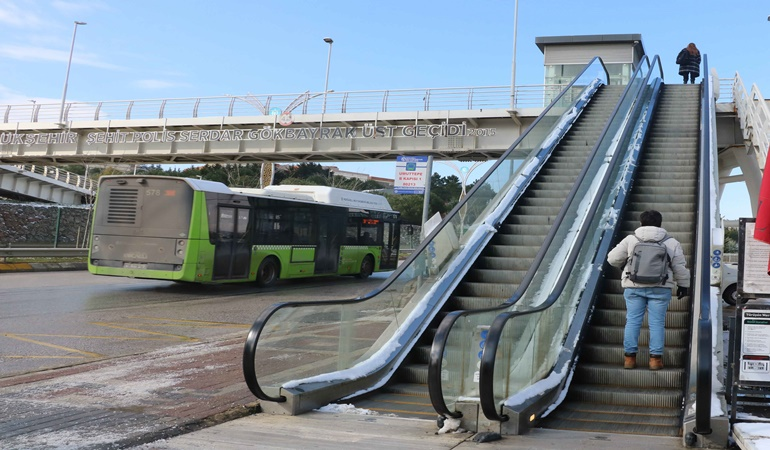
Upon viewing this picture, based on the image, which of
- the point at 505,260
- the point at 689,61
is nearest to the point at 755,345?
the point at 505,260

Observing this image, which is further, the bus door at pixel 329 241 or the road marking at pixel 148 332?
the bus door at pixel 329 241

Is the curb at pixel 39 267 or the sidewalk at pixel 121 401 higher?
the curb at pixel 39 267

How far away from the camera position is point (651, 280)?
6883 mm

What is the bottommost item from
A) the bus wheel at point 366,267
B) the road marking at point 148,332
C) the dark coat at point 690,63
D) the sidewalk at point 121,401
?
the sidewalk at point 121,401

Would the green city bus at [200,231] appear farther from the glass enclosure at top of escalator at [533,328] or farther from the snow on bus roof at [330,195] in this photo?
the glass enclosure at top of escalator at [533,328]

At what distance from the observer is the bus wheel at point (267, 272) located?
64.6 ft

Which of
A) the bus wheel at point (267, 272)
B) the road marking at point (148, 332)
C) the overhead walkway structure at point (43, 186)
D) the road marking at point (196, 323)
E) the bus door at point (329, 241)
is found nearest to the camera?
the road marking at point (148, 332)

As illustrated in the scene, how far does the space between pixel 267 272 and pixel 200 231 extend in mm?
3253

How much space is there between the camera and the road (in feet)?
30.6

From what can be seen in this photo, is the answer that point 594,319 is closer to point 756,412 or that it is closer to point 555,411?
point 555,411

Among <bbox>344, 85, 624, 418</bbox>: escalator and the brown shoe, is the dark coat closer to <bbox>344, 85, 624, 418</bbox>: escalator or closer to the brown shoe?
<bbox>344, 85, 624, 418</bbox>: escalator

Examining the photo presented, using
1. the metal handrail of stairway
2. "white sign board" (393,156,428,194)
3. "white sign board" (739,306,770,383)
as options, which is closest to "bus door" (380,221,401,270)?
"white sign board" (393,156,428,194)

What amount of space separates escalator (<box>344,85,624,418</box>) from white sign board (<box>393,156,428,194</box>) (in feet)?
11.5

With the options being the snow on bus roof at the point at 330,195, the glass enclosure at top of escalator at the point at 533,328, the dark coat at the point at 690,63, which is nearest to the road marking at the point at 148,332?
the glass enclosure at top of escalator at the point at 533,328
